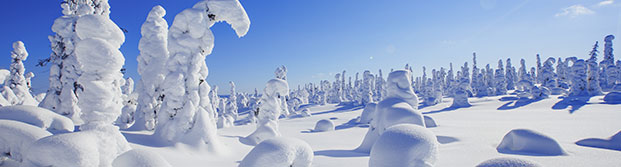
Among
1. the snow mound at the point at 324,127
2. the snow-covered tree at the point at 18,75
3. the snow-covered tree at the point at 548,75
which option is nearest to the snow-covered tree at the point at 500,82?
the snow-covered tree at the point at 548,75

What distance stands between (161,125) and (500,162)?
10.3 meters

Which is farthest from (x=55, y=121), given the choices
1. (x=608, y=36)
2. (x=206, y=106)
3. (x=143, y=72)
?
(x=608, y=36)

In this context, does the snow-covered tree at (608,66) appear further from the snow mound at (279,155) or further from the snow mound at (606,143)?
A: the snow mound at (279,155)

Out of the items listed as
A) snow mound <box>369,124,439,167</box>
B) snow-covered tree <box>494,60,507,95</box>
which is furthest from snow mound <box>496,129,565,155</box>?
snow-covered tree <box>494,60,507,95</box>

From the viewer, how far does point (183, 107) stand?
32.6 ft

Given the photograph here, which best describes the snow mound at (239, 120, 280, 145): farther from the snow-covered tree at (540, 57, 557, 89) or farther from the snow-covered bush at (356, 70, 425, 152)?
the snow-covered tree at (540, 57, 557, 89)

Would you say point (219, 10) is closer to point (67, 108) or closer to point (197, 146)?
point (197, 146)

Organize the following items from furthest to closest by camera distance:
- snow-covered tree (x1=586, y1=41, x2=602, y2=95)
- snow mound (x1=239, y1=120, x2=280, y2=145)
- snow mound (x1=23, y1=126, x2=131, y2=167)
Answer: snow-covered tree (x1=586, y1=41, x2=602, y2=95)
snow mound (x1=239, y1=120, x2=280, y2=145)
snow mound (x1=23, y1=126, x2=131, y2=167)

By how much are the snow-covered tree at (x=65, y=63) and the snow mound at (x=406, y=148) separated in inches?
454

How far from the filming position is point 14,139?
3666 millimetres

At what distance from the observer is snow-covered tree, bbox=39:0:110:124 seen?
33.1 feet

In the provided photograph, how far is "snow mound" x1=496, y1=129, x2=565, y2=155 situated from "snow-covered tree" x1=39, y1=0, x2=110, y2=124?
15313mm

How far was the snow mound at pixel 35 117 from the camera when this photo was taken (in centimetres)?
460

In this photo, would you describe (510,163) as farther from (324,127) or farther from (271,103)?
(324,127)
